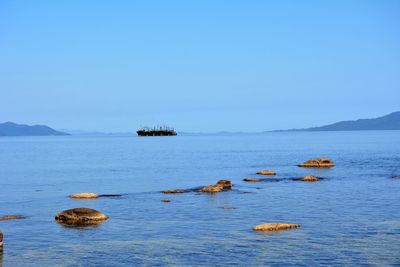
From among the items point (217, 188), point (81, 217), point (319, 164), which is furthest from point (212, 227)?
point (319, 164)

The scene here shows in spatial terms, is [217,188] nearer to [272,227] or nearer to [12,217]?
[272,227]

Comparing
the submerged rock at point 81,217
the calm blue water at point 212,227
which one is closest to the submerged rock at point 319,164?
the calm blue water at point 212,227

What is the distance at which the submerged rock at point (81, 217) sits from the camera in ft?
142

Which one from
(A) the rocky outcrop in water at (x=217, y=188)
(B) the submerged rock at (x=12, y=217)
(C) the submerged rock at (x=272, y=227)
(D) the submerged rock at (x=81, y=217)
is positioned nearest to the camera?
(C) the submerged rock at (x=272, y=227)

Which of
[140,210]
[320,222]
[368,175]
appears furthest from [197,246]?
[368,175]

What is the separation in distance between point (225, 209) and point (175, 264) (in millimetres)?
19295

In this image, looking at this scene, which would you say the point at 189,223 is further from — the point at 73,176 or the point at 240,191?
the point at 73,176

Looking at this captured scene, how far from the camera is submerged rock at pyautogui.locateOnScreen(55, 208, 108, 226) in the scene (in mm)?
43281

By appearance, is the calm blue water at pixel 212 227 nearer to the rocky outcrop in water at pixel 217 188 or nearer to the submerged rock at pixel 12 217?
the submerged rock at pixel 12 217

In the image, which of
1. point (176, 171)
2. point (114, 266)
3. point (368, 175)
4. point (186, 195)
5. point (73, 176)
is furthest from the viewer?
point (176, 171)

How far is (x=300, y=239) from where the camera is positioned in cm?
3631

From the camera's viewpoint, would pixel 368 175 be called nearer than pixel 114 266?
No

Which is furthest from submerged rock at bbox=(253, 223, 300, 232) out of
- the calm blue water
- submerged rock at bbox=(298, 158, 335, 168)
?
submerged rock at bbox=(298, 158, 335, 168)

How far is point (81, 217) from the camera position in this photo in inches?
1713
